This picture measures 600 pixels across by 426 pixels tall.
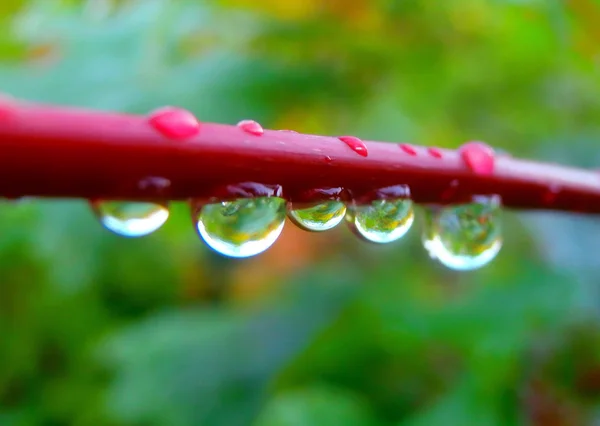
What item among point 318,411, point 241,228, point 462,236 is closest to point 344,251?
point 318,411

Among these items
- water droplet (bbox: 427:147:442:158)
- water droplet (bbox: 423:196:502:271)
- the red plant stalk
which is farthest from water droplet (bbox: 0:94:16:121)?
water droplet (bbox: 423:196:502:271)

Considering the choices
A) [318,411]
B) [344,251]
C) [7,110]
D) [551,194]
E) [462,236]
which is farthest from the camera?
[344,251]

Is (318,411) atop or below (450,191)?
atop

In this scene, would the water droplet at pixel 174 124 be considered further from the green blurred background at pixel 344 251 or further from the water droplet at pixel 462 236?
the green blurred background at pixel 344 251

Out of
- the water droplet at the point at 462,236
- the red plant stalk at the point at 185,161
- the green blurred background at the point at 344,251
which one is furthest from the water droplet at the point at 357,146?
the green blurred background at the point at 344,251

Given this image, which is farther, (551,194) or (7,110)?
(551,194)

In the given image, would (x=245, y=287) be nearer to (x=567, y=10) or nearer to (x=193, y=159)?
(x=567, y=10)

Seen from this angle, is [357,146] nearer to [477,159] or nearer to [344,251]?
[477,159]

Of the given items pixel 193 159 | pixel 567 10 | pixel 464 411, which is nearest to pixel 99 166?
pixel 193 159
